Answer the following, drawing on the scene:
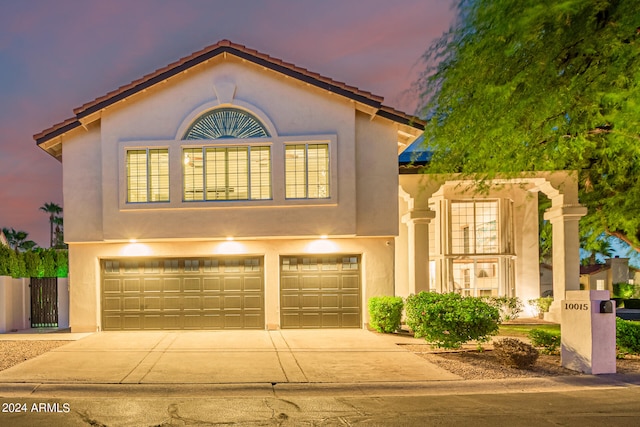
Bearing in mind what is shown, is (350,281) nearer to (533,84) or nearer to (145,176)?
(145,176)

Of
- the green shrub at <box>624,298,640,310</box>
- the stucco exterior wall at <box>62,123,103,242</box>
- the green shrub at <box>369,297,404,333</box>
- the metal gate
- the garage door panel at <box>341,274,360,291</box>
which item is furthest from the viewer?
the green shrub at <box>624,298,640,310</box>

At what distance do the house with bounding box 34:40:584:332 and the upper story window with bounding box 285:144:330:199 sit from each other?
0.10 feet


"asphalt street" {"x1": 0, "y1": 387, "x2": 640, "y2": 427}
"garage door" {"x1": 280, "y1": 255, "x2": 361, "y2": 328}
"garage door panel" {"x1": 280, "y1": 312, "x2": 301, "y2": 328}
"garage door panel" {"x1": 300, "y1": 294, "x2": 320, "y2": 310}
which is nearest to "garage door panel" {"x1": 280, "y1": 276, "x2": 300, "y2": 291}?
"garage door" {"x1": 280, "y1": 255, "x2": 361, "y2": 328}

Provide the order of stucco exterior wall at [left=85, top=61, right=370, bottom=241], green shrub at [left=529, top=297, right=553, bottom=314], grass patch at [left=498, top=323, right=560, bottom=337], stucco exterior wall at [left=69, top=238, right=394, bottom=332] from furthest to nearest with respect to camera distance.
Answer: green shrub at [left=529, top=297, right=553, bottom=314]
stucco exterior wall at [left=69, top=238, right=394, bottom=332]
stucco exterior wall at [left=85, top=61, right=370, bottom=241]
grass patch at [left=498, top=323, right=560, bottom=337]

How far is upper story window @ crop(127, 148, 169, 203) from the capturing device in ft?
52.2

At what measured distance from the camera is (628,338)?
11938 mm

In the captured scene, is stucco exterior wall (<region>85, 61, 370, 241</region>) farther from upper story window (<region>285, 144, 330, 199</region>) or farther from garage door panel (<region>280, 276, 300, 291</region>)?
garage door panel (<region>280, 276, 300, 291</region>)

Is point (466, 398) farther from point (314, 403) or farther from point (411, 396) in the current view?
point (314, 403)

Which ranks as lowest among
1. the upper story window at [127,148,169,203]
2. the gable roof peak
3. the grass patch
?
the grass patch

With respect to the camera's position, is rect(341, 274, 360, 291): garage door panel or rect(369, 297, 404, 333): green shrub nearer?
rect(369, 297, 404, 333): green shrub

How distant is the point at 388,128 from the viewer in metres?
16.1

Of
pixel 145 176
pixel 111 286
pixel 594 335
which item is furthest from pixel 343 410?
pixel 111 286

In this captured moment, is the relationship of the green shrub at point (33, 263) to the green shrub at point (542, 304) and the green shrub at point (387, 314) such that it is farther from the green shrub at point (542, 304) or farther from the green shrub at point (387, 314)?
the green shrub at point (542, 304)

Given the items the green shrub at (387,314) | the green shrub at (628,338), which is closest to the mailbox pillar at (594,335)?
the green shrub at (628,338)
